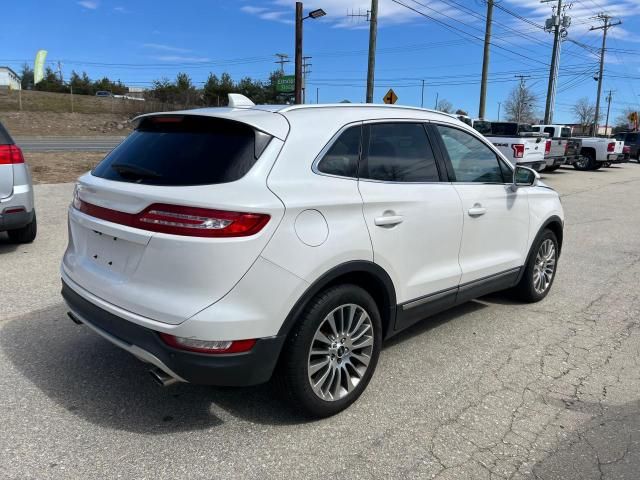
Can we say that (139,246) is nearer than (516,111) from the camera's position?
Yes

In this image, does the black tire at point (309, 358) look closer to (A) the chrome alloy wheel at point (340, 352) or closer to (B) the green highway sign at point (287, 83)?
(A) the chrome alloy wheel at point (340, 352)

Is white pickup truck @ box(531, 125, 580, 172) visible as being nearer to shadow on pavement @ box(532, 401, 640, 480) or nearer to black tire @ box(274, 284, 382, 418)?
shadow on pavement @ box(532, 401, 640, 480)

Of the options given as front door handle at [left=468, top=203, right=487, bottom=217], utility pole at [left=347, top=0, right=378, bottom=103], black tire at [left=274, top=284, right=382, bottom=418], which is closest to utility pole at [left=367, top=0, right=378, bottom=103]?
utility pole at [left=347, top=0, right=378, bottom=103]

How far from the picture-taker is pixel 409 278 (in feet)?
11.7

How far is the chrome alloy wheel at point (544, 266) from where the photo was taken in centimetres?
525

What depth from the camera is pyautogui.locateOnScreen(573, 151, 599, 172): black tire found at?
78.5ft

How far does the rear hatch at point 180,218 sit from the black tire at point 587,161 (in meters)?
24.4

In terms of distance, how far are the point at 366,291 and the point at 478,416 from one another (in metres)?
1.00

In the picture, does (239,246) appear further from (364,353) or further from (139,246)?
(364,353)

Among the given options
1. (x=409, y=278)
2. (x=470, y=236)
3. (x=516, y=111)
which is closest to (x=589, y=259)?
(x=470, y=236)

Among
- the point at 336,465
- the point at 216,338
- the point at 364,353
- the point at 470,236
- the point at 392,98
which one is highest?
the point at 392,98

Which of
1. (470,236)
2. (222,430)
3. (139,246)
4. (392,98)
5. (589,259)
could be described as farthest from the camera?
(392,98)

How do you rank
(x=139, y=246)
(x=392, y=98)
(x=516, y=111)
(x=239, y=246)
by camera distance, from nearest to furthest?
(x=239, y=246)
(x=139, y=246)
(x=392, y=98)
(x=516, y=111)

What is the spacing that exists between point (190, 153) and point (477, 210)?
7.40 ft
